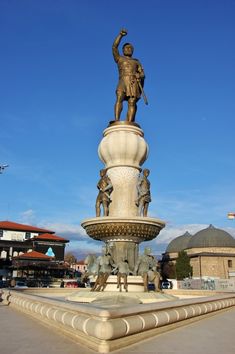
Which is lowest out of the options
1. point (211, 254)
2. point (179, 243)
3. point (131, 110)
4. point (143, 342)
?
point (143, 342)

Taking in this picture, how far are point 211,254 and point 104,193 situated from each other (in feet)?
283

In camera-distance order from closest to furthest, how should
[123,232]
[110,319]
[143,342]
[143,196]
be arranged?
[110,319] → [143,342] → [123,232] → [143,196]

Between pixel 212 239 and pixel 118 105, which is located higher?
pixel 212 239

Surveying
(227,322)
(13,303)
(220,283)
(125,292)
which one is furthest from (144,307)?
(220,283)

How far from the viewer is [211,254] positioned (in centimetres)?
9681

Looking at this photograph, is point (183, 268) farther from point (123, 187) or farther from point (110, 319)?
point (110, 319)

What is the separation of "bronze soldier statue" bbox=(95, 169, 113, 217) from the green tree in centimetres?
8303

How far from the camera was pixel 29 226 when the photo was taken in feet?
316

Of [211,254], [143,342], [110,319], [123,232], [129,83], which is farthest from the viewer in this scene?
[211,254]

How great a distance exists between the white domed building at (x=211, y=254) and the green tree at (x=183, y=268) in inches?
104

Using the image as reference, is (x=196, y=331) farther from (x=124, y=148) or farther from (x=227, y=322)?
A: (x=124, y=148)

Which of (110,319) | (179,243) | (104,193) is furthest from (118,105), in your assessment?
(179,243)

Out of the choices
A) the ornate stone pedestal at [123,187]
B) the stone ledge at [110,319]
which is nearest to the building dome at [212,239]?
the ornate stone pedestal at [123,187]

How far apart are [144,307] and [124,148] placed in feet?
33.7
